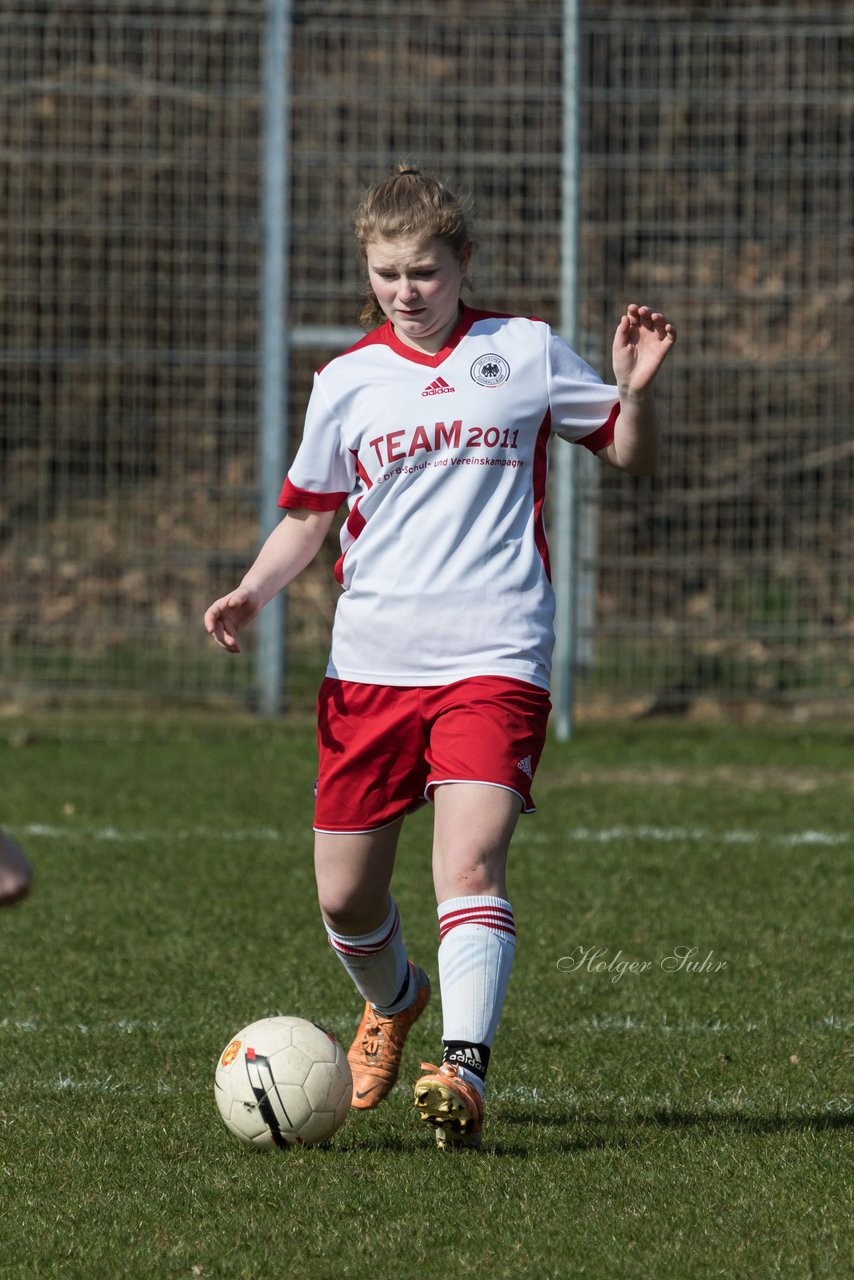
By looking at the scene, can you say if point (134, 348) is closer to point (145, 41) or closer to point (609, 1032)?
point (145, 41)

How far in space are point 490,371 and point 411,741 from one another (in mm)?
764

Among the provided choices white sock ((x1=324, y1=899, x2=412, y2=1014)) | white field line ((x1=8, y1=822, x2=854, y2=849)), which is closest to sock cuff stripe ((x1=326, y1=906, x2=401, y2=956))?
white sock ((x1=324, y1=899, x2=412, y2=1014))

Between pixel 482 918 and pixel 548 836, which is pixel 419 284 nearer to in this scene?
pixel 482 918

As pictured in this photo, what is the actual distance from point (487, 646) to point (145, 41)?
7.88 meters

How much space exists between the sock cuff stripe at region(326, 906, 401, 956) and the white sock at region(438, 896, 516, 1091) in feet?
1.16

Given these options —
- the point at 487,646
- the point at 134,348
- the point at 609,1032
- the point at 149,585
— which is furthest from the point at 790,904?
the point at 134,348

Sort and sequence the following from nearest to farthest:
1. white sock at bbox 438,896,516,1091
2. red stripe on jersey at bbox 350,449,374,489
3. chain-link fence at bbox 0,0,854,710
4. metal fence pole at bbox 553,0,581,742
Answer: white sock at bbox 438,896,516,1091
red stripe on jersey at bbox 350,449,374,489
metal fence pole at bbox 553,0,581,742
chain-link fence at bbox 0,0,854,710

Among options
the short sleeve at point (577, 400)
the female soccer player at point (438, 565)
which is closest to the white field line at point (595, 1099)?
the female soccer player at point (438, 565)

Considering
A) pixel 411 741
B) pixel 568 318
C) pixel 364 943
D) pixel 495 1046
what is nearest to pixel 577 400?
pixel 411 741

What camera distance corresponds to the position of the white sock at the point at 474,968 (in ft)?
11.3

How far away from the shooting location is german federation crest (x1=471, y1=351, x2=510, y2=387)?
3.73 m

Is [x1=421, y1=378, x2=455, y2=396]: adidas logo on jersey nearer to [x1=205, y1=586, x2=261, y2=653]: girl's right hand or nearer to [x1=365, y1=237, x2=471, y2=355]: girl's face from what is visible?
[x1=365, y1=237, x2=471, y2=355]: girl's face

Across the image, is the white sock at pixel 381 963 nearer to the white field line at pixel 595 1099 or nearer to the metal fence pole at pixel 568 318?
the white field line at pixel 595 1099

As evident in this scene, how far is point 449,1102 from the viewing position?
A: 3.28 metres
